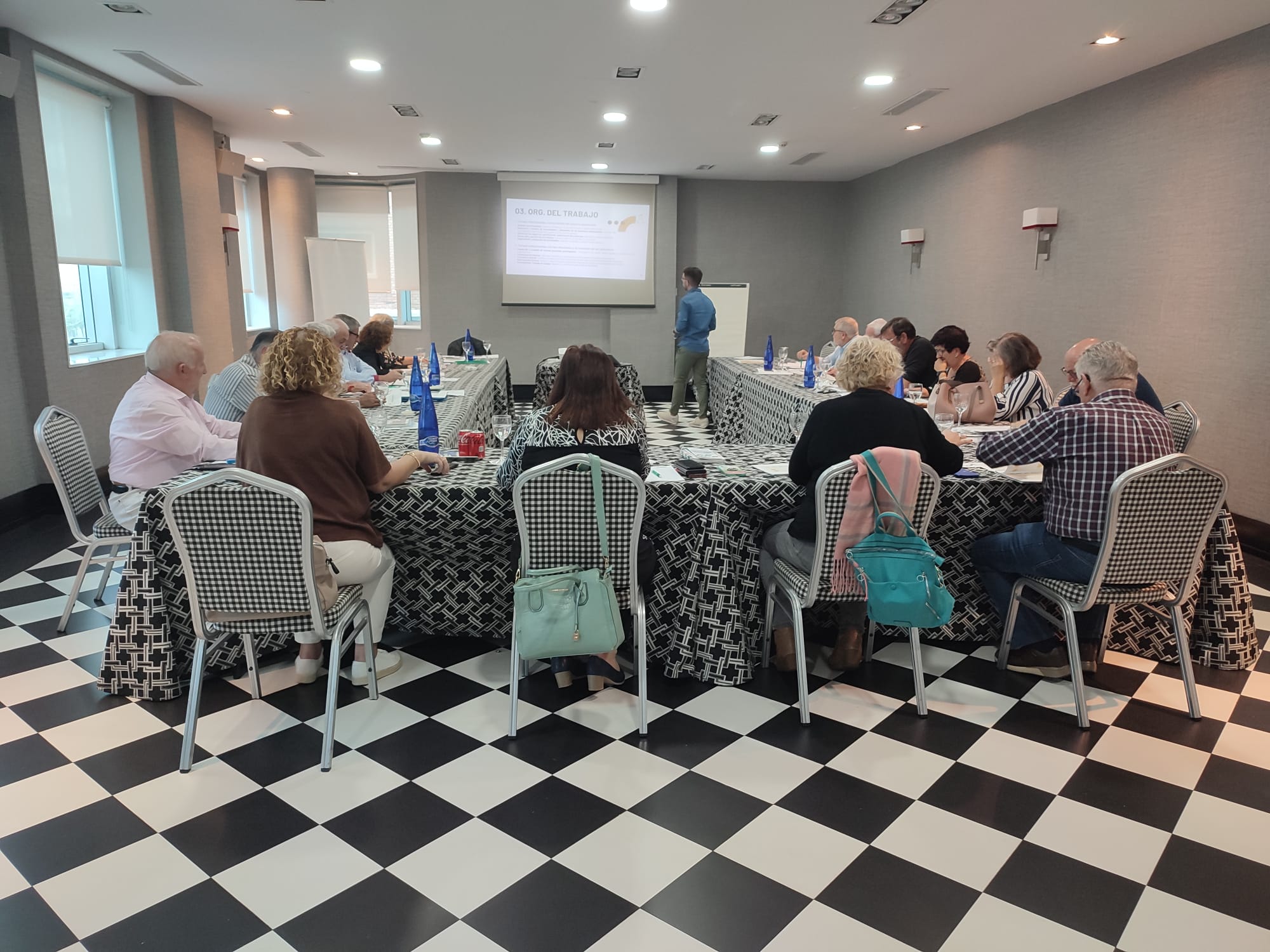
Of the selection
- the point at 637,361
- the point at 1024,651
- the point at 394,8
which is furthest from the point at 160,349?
the point at 637,361

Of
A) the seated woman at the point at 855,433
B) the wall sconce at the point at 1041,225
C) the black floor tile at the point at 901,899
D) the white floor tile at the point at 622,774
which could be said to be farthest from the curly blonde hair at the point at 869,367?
the wall sconce at the point at 1041,225

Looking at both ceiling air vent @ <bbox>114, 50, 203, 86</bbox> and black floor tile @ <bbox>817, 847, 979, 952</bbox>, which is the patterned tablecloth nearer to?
ceiling air vent @ <bbox>114, 50, 203, 86</bbox>

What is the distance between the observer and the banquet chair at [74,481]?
2838 mm

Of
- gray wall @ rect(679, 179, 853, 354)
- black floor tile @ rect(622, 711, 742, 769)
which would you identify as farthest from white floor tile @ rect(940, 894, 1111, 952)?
gray wall @ rect(679, 179, 853, 354)

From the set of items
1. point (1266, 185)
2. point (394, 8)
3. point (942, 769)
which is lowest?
point (942, 769)

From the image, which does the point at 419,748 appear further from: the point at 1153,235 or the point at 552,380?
the point at 1153,235

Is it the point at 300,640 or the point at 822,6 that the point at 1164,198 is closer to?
the point at 822,6

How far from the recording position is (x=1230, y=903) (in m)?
1.70

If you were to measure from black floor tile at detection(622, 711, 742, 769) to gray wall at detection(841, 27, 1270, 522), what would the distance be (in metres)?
3.61

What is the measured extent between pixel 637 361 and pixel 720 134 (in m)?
3.53

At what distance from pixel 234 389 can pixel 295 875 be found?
2546mm

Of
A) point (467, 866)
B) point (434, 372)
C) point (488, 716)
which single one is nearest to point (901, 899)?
point (467, 866)

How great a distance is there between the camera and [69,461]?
295cm

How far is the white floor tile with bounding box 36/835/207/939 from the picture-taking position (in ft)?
5.39
